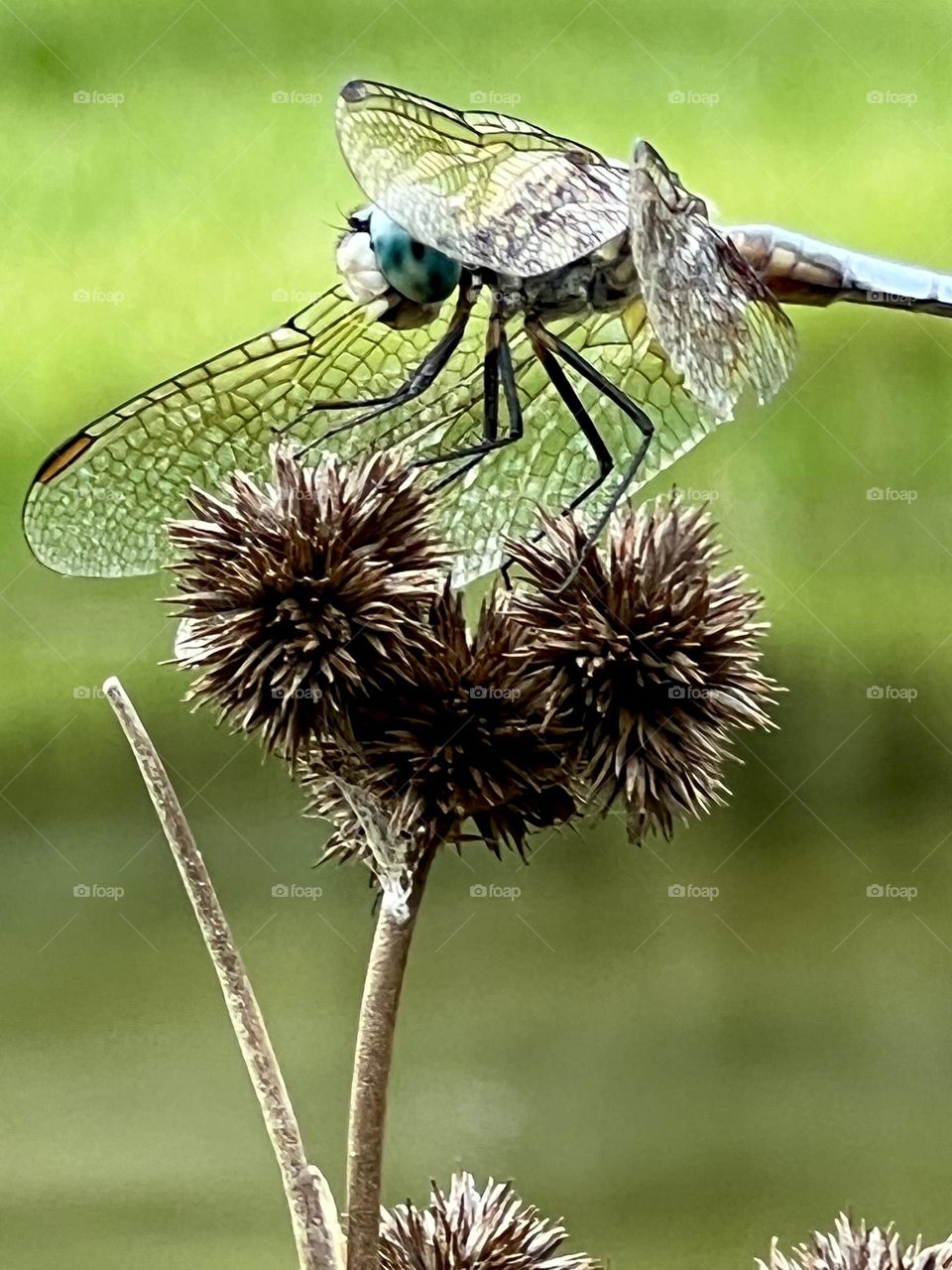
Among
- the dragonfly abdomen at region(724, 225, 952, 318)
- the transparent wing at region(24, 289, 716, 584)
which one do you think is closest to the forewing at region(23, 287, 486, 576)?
the transparent wing at region(24, 289, 716, 584)

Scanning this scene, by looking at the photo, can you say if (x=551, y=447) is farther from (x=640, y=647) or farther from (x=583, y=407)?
(x=640, y=647)

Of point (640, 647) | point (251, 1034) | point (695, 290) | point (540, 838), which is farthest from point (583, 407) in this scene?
point (251, 1034)

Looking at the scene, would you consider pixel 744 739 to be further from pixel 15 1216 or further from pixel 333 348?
pixel 15 1216

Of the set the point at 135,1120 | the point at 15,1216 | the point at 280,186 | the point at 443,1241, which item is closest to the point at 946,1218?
the point at 443,1241

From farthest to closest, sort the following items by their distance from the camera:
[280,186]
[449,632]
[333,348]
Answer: [280,186] < [333,348] < [449,632]

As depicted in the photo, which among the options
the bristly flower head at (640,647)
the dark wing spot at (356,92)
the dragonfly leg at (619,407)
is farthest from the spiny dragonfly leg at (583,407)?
the dark wing spot at (356,92)

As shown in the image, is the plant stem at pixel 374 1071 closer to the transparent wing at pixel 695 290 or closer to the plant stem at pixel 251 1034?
the plant stem at pixel 251 1034
